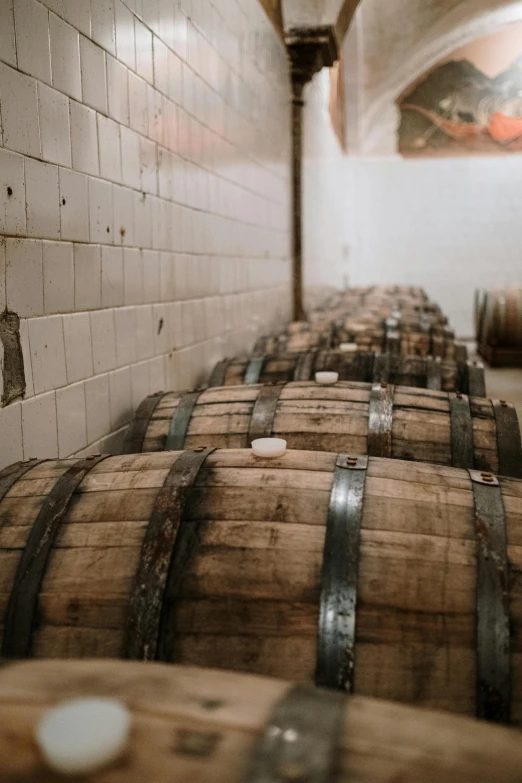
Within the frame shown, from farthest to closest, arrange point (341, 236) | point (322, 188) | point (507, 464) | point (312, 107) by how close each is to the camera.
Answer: point (341, 236) → point (322, 188) → point (312, 107) → point (507, 464)

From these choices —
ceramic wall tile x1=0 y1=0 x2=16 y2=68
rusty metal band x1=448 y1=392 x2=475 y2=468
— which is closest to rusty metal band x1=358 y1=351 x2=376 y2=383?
rusty metal band x1=448 y1=392 x2=475 y2=468

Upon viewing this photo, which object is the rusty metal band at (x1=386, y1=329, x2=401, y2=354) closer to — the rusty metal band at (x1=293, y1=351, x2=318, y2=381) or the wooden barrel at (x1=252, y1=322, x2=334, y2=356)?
the wooden barrel at (x1=252, y1=322, x2=334, y2=356)

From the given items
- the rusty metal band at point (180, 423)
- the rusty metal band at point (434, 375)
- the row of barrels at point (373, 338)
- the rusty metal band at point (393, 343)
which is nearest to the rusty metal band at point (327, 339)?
the row of barrels at point (373, 338)

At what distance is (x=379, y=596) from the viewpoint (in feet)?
4.88

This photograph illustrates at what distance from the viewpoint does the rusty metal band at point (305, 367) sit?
12.0 ft

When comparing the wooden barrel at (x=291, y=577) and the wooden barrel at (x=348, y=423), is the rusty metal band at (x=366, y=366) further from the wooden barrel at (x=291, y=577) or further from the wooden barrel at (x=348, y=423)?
the wooden barrel at (x=291, y=577)

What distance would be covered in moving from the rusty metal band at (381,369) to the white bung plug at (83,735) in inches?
110

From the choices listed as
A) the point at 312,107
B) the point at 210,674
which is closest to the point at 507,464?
the point at 210,674

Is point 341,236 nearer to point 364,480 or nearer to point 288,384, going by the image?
point 288,384

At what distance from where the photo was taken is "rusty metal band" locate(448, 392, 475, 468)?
254 centimetres

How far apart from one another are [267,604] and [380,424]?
123 cm

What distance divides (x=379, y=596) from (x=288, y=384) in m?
1.57

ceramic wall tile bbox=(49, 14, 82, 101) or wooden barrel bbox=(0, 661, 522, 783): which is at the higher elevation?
ceramic wall tile bbox=(49, 14, 82, 101)

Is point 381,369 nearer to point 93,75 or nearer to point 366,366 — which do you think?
point 366,366
